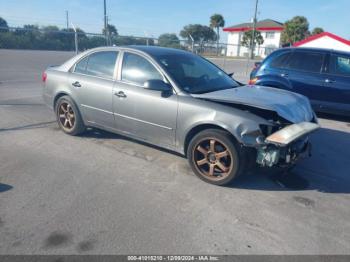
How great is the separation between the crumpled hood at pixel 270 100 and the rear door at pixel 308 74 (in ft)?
10.7

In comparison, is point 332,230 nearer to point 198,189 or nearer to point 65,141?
point 198,189

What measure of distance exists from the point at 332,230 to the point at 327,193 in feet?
2.86

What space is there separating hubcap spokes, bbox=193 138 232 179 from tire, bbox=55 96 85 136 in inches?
96.1

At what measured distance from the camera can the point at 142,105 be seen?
446 centimetres

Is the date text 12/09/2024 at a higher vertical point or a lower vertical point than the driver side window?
lower

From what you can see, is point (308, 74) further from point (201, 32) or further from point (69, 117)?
point (201, 32)

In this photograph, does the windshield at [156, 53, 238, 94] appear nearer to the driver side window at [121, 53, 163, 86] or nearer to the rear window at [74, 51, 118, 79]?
the driver side window at [121, 53, 163, 86]

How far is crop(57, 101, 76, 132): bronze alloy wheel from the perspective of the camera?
18.3 feet

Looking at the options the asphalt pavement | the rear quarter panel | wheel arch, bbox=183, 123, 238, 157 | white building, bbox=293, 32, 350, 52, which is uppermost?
white building, bbox=293, 32, 350, 52

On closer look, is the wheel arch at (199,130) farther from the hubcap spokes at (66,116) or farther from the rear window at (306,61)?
the rear window at (306,61)

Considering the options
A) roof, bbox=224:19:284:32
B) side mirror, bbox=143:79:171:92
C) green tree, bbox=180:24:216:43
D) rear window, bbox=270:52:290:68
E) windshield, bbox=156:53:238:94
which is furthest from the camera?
green tree, bbox=180:24:216:43

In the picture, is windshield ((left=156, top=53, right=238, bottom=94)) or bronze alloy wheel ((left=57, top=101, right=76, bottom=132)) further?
bronze alloy wheel ((left=57, top=101, right=76, bottom=132))

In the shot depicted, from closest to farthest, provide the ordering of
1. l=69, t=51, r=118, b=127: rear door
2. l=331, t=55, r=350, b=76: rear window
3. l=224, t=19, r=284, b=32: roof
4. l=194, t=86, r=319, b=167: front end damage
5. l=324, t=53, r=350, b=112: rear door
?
l=194, t=86, r=319, b=167: front end damage
l=69, t=51, r=118, b=127: rear door
l=324, t=53, r=350, b=112: rear door
l=331, t=55, r=350, b=76: rear window
l=224, t=19, r=284, b=32: roof

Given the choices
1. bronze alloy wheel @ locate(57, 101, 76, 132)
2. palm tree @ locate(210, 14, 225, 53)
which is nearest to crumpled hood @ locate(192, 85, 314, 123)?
bronze alloy wheel @ locate(57, 101, 76, 132)
